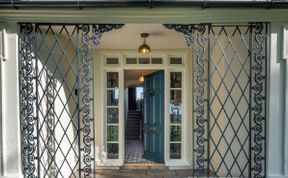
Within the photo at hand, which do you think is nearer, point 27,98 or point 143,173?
point 27,98

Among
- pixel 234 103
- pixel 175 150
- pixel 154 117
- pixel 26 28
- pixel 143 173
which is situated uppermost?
pixel 26 28

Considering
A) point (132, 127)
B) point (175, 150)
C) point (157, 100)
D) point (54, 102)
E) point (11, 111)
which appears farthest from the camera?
point (132, 127)

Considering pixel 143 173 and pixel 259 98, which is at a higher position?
pixel 259 98

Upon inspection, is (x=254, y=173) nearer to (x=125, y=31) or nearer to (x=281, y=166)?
(x=281, y=166)

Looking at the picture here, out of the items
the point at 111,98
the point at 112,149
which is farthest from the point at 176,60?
the point at 112,149

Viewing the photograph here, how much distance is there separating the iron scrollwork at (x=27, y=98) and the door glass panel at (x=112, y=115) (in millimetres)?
2144

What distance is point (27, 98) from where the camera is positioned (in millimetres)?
2379

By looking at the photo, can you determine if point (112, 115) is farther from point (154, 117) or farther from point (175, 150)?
point (175, 150)

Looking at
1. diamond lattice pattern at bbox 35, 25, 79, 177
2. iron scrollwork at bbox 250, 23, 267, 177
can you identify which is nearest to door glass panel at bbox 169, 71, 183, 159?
diamond lattice pattern at bbox 35, 25, 79, 177

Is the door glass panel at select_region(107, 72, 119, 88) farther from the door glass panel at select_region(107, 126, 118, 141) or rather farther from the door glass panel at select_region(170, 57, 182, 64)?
the door glass panel at select_region(170, 57, 182, 64)

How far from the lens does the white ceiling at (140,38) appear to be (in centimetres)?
307

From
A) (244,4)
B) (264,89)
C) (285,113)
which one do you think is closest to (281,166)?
(285,113)

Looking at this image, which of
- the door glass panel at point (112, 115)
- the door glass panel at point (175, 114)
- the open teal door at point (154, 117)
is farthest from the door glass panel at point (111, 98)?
the door glass panel at point (175, 114)

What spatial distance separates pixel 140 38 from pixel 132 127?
5.85m
